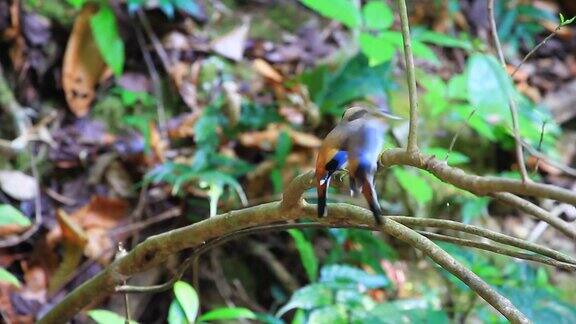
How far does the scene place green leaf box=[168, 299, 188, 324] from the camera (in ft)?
4.10

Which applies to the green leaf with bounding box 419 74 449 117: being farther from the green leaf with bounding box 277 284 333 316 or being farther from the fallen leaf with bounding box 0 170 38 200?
the fallen leaf with bounding box 0 170 38 200

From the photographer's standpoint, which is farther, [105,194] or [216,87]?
[216,87]

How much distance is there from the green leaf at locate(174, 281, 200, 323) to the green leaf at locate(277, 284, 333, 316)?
33 cm

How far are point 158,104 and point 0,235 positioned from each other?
658 mm

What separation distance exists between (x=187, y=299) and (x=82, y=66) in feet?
3.89

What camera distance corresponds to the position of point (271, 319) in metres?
1.51

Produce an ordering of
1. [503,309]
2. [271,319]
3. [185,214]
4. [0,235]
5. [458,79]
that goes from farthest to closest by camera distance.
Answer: [458,79] → [185,214] → [0,235] → [271,319] → [503,309]

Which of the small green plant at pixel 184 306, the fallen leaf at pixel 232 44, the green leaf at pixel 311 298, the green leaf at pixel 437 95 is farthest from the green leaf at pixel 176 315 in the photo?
the fallen leaf at pixel 232 44

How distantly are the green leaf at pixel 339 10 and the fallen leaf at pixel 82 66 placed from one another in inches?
34.3

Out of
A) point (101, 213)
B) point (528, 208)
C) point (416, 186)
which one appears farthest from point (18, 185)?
point (528, 208)

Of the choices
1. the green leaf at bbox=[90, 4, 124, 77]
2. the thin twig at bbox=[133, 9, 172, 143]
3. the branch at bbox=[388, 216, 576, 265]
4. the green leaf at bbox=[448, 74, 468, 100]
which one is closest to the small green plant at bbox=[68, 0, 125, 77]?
the green leaf at bbox=[90, 4, 124, 77]

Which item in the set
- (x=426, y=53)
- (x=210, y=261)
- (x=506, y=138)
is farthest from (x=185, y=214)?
(x=506, y=138)

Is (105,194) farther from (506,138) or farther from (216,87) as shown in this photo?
(506,138)

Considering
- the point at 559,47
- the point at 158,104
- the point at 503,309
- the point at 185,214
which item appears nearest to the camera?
the point at 503,309
